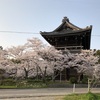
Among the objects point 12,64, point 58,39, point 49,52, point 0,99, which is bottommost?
point 0,99

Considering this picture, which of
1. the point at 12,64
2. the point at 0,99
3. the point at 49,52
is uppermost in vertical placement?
the point at 49,52

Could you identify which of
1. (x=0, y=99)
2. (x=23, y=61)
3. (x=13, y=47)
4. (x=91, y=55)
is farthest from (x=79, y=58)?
(x=0, y=99)

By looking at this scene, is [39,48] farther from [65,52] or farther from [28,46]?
[65,52]

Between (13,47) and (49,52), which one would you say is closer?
(49,52)

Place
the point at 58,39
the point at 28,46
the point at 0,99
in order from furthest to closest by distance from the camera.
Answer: the point at 58,39 → the point at 28,46 → the point at 0,99

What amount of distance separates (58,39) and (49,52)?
5825 mm

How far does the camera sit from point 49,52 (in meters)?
31.3

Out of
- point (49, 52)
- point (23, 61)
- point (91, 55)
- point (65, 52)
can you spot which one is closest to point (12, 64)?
point (23, 61)

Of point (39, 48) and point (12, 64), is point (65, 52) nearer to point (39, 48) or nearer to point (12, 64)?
point (39, 48)

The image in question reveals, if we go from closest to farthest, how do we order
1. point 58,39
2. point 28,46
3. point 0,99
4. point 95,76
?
point 0,99 < point 95,76 < point 28,46 < point 58,39

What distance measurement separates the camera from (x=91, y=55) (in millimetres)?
33188

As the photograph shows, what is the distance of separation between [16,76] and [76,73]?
34.6 ft

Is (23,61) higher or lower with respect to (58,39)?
lower

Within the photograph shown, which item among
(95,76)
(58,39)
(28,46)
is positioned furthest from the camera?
(58,39)
